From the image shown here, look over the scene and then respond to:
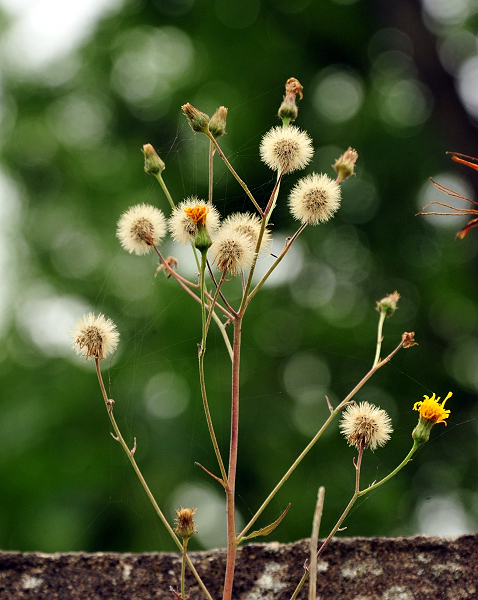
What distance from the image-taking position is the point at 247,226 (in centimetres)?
84

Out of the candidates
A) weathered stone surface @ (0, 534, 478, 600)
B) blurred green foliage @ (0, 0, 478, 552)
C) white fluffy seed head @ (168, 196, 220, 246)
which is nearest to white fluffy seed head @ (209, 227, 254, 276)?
white fluffy seed head @ (168, 196, 220, 246)

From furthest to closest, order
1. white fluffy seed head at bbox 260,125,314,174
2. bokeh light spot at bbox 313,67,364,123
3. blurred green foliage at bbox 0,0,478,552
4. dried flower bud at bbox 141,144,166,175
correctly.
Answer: bokeh light spot at bbox 313,67,364,123
blurred green foliage at bbox 0,0,478,552
dried flower bud at bbox 141,144,166,175
white fluffy seed head at bbox 260,125,314,174

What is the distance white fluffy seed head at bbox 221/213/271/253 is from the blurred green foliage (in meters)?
2.23

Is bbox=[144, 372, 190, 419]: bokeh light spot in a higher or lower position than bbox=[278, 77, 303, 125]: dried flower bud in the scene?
higher

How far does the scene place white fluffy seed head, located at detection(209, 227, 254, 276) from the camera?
78 cm

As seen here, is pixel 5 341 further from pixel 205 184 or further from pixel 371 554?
pixel 371 554

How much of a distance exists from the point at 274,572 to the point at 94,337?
49 cm

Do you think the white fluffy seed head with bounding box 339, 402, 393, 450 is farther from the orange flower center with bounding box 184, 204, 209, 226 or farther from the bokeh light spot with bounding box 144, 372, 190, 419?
the bokeh light spot with bounding box 144, 372, 190, 419

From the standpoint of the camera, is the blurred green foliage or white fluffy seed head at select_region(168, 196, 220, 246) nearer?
white fluffy seed head at select_region(168, 196, 220, 246)

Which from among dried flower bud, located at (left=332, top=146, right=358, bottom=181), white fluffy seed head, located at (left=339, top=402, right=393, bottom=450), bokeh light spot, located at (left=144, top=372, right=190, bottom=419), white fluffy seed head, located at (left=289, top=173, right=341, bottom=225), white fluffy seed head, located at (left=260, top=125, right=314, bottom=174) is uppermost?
bokeh light spot, located at (left=144, top=372, right=190, bottom=419)

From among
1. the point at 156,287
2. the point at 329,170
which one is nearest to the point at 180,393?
the point at 156,287

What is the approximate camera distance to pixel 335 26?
13.7ft

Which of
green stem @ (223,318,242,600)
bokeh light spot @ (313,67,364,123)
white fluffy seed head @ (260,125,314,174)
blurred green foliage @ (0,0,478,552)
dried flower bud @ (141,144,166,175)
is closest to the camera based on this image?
green stem @ (223,318,242,600)

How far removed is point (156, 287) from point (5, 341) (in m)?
1.21
